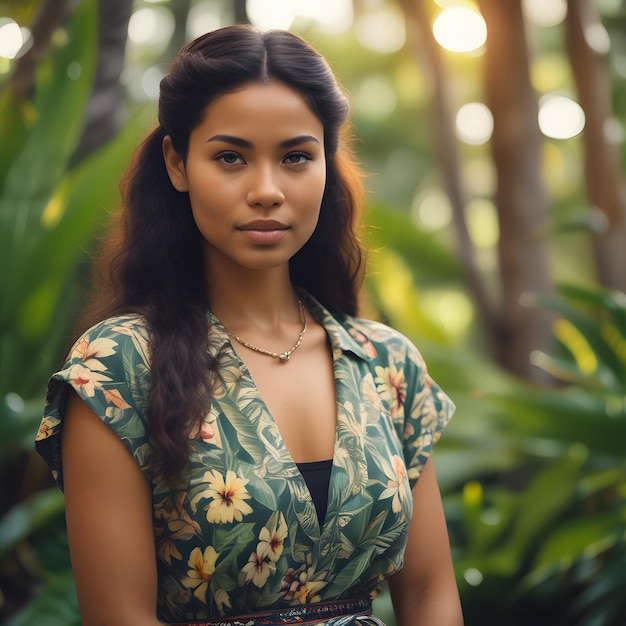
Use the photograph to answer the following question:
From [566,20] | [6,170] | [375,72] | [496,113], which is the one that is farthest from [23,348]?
[375,72]

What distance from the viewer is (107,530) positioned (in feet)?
3.82

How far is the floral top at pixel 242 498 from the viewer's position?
1194 millimetres

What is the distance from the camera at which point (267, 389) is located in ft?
4.30

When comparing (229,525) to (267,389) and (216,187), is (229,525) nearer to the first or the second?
(267,389)

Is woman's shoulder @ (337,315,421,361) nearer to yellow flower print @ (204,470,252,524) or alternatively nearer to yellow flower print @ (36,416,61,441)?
yellow flower print @ (204,470,252,524)

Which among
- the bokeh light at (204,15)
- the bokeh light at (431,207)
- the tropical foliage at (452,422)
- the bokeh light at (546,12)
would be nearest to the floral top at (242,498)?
the tropical foliage at (452,422)

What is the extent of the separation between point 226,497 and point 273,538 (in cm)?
8

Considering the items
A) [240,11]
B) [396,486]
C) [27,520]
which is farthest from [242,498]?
[240,11]

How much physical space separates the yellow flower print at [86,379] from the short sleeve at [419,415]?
47 centimetres

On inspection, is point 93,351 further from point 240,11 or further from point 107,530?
point 240,11

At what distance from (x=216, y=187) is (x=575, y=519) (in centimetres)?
152

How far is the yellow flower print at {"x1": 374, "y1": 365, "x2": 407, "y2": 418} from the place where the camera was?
142 centimetres

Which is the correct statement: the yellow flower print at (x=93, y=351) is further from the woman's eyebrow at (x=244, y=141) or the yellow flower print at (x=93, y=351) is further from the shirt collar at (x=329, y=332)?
A: the woman's eyebrow at (x=244, y=141)

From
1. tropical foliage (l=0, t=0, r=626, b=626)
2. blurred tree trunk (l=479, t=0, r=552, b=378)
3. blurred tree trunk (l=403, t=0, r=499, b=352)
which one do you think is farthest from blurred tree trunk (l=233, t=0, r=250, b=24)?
tropical foliage (l=0, t=0, r=626, b=626)
